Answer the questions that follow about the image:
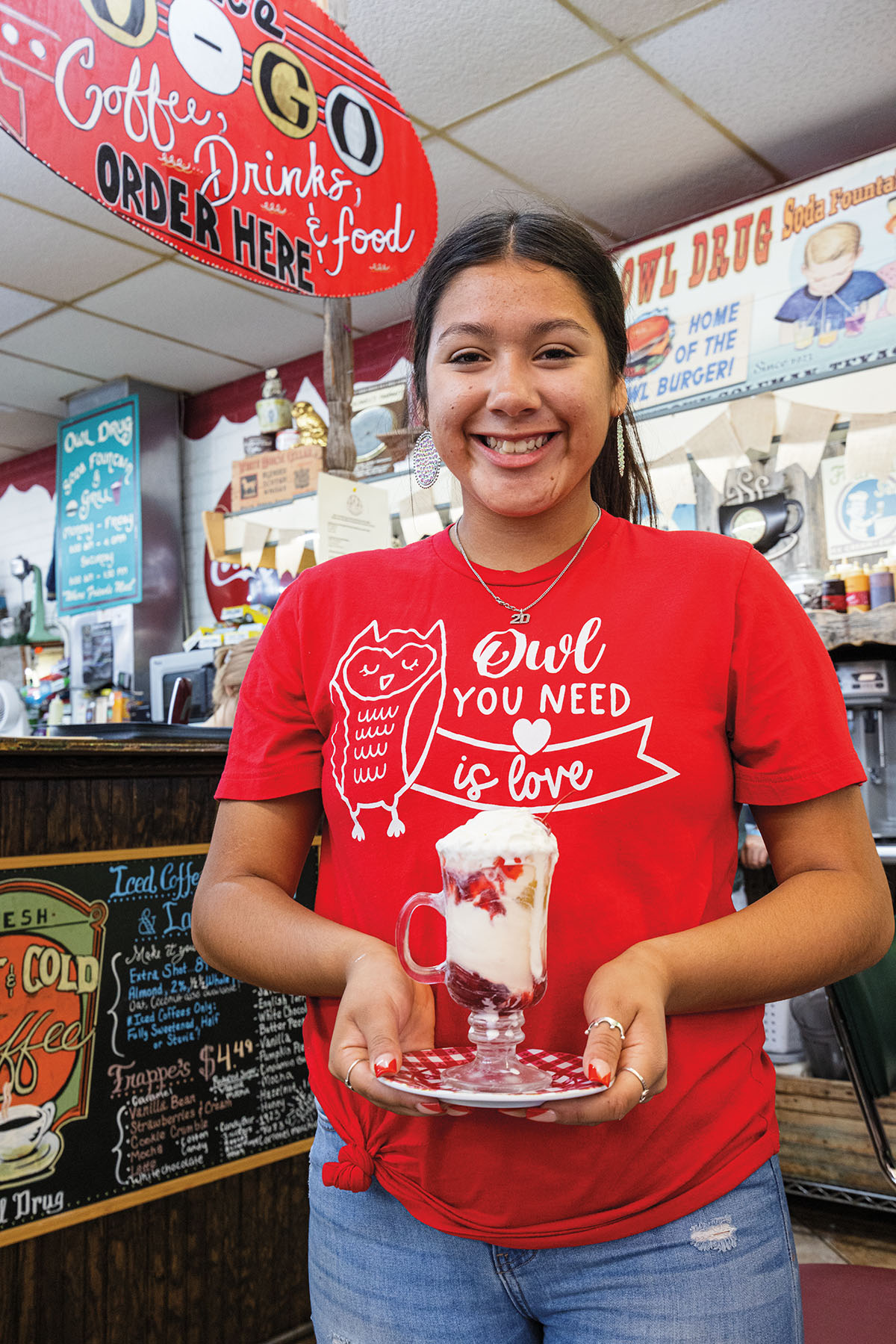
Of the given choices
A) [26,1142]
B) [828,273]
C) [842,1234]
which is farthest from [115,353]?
[842,1234]

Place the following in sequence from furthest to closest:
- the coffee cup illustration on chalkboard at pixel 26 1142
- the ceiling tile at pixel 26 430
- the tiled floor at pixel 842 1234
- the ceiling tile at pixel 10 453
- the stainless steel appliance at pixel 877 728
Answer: the ceiling tile at pixel 10 453 → the ceiling tile at pixel 26 430 → the stainless steel appliance at pixel 877 728 → the tiled floor at pixel 842 1234 → the coffee cup illustration on chalkboard at pixel 26 1142

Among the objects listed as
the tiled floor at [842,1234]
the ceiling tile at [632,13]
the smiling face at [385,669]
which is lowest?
the tiled floor at [842,1234]

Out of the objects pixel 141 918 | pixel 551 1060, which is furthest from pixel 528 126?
pixel 551 1060

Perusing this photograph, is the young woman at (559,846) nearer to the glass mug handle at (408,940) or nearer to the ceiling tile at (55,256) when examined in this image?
the glass mug handle at (408,940)

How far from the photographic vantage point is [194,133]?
1.96 m

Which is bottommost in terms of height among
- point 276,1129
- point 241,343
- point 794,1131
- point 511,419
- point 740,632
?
point 794,1131

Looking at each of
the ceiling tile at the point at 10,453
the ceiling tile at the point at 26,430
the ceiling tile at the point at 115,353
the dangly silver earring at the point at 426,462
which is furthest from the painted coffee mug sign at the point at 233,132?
the ceiling tile at the point at 10,453

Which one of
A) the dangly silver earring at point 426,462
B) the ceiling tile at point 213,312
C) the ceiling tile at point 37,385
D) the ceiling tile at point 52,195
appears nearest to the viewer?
the dangly silver earring at point 426,462

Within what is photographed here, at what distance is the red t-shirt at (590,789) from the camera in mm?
810

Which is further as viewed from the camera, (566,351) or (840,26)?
(840,26)

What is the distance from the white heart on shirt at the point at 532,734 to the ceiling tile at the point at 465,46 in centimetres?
300

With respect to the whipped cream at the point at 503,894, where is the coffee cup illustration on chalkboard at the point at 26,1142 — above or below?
below

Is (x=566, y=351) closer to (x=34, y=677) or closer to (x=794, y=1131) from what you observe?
(x=794, y=1131)

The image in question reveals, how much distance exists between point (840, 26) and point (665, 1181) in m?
3.51
